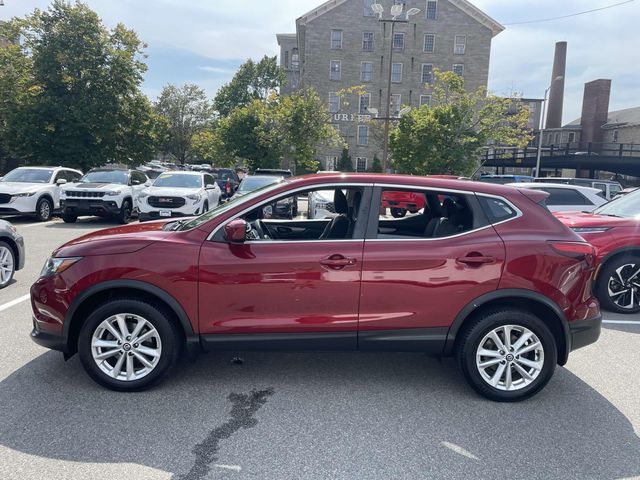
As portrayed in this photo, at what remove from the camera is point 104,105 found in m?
22.7

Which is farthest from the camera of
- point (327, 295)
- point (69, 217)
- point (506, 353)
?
point (69, 217)

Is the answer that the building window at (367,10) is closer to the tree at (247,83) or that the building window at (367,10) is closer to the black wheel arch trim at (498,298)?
the tree at (247,83)

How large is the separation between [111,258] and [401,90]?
149 feet

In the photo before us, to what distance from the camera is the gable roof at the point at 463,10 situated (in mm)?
44719

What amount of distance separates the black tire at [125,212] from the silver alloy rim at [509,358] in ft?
41.7

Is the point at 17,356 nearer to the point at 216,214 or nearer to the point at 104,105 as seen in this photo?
the point at 216,214

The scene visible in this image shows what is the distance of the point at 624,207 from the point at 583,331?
13.7 feet

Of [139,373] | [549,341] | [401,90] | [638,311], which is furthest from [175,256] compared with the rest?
[401,90]

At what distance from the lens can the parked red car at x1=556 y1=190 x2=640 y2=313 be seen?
6418mm

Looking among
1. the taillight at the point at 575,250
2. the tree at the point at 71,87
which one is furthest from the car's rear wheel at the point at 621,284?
the tree at the point at 71,87

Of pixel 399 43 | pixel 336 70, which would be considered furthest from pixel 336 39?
pixel 399 43

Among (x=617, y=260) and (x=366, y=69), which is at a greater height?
(x=366, y=69)

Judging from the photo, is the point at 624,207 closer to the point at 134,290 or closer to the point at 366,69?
the point at 134,290

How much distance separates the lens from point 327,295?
3719 millimetres
